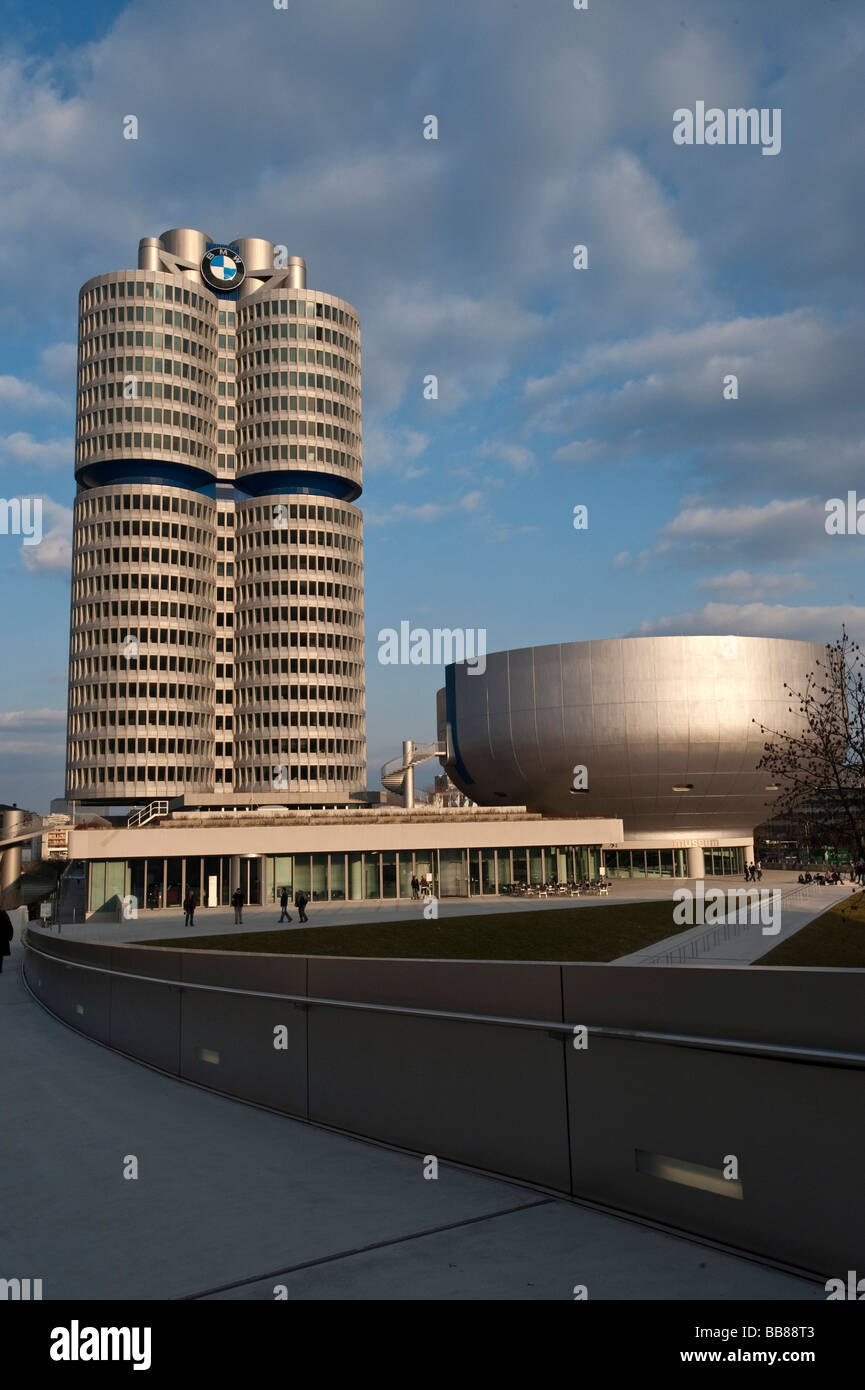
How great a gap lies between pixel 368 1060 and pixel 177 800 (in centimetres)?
10697

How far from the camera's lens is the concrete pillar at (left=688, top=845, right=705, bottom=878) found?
278 ft

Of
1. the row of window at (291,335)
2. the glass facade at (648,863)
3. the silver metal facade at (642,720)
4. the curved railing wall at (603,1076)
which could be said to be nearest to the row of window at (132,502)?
the row of window at (291,335)

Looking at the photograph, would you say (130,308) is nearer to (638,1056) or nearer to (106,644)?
(106,644)

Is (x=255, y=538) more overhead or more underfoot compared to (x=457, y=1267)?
more overhead

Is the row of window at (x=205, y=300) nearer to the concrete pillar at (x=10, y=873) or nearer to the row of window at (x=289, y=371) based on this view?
the row of window at (x=289, y=371)

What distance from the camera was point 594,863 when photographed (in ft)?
226

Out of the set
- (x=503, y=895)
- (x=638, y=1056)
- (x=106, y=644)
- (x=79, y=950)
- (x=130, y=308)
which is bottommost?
(x=503, y=895)

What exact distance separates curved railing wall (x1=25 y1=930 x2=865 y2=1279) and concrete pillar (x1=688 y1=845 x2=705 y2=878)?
78716mm

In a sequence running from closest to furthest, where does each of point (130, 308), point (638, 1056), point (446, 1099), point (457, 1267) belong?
point (457, 1267) → point (638, 1056) → point (446, 1099) → point (130, 308)

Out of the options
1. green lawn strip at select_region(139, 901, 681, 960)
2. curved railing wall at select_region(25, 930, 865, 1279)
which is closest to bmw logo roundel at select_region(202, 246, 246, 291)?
green lawn strip at select_region(139, 901, 681, 960)

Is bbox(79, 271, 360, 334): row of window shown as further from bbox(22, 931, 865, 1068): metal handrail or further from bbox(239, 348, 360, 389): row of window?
bbox(22, 931, 865, 1068): metal handrail

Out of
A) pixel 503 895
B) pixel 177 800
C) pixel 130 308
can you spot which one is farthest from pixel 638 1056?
pixel 130 308
